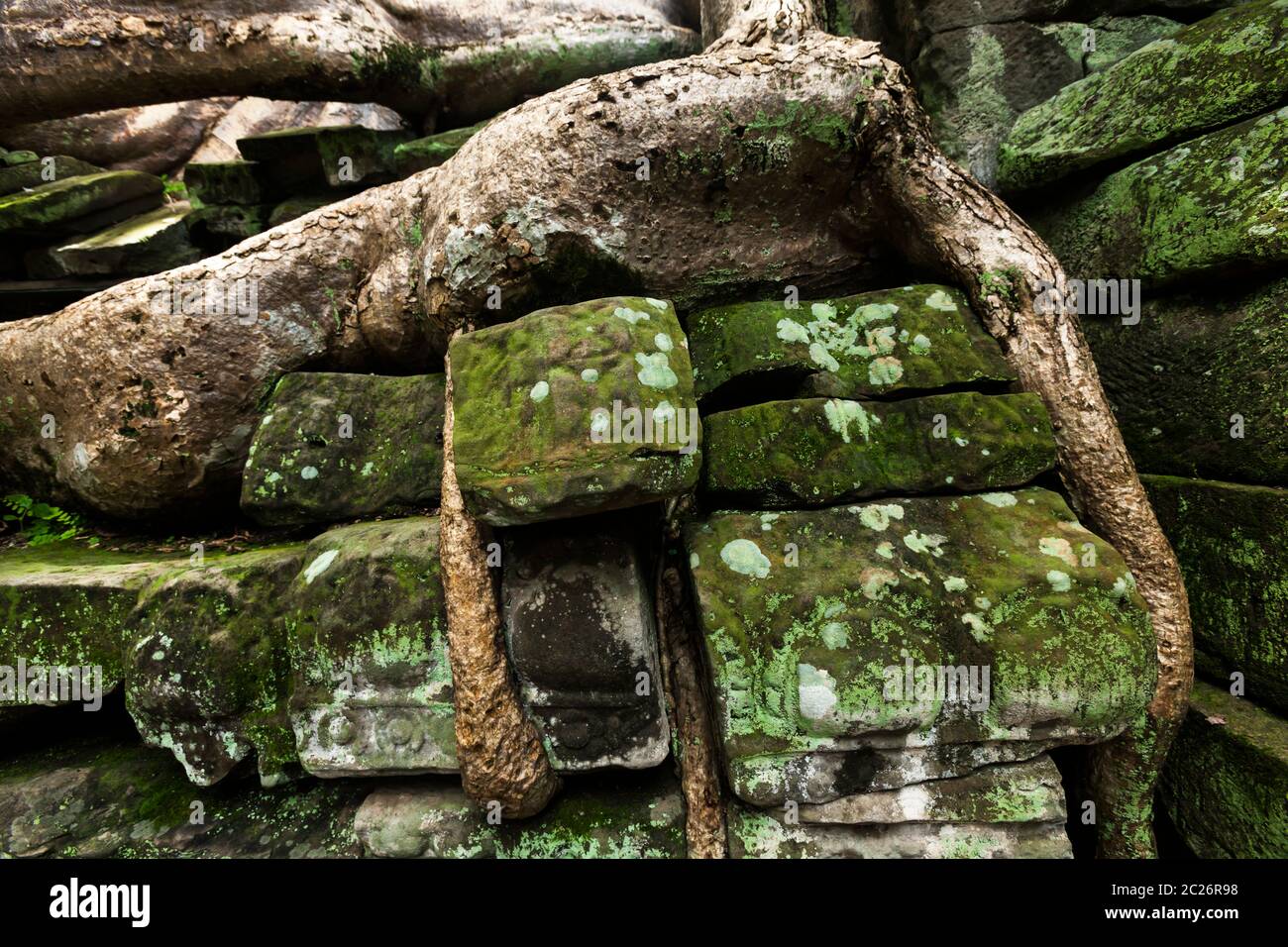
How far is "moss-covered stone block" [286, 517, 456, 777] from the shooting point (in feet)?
7.55

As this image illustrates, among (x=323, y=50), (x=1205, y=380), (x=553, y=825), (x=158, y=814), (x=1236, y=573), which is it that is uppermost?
(x=323, y=50)

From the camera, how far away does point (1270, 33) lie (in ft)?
8.63

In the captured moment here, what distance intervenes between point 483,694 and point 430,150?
427 cm

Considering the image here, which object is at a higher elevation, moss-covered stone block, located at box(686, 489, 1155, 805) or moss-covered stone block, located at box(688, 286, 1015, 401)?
moss-covered stone block, located at box(688, 286, 1015, 401)

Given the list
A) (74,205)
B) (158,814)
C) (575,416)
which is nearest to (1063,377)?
(575,416)

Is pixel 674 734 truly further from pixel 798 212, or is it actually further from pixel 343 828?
pixel 798 212

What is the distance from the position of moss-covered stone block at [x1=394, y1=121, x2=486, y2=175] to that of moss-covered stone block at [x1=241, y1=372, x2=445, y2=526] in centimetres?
247

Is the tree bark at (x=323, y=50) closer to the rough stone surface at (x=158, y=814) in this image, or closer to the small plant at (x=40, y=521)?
the small plant at (x=40, y=521)

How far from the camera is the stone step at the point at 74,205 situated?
5.74 metres

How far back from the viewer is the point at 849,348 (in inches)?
106

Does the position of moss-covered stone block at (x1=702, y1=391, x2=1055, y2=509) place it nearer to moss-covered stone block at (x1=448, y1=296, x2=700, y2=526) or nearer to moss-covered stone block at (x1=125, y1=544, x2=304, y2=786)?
moss-covered stone block at (x1=448, y1=296, x2=700, y2=526)

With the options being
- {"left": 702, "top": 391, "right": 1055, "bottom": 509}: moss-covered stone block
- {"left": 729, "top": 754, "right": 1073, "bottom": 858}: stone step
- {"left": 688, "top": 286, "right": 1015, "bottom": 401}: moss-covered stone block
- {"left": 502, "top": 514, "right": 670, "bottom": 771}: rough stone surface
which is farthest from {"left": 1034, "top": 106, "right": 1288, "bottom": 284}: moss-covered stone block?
{"left": 502, "top": 514, "right": 670, "bottom": 771}: rough stone surface

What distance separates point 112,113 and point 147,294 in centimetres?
855

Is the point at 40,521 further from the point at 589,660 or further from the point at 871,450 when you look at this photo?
the point at 871,450
